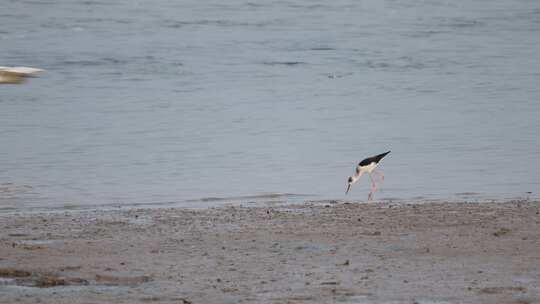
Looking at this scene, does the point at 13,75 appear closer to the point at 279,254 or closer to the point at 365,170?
the point at 365,170

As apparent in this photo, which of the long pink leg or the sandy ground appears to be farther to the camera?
the long pink leg

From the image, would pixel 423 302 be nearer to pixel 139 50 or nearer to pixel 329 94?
pixel 329 94

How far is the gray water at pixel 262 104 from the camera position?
11852 mm

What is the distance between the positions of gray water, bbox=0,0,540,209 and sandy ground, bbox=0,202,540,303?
4.11 ft

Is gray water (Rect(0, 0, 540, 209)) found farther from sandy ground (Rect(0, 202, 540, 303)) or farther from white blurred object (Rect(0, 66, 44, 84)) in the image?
sandy ground (Rect(0, 202, 540, 303))

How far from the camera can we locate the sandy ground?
694 centimetres

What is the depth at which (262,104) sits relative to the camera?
712 inches

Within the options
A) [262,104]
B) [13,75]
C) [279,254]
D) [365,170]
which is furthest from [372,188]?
[262,104]

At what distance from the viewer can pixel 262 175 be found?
12109 mm

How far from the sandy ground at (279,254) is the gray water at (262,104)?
1.25m

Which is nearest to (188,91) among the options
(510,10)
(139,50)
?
(139,50)

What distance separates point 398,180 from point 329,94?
7485mm

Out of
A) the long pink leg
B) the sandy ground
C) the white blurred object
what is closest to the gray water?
the long pink leg

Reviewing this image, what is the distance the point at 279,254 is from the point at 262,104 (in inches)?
400
